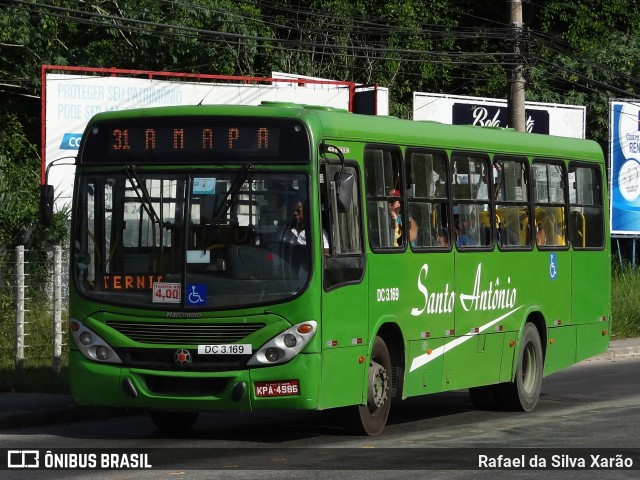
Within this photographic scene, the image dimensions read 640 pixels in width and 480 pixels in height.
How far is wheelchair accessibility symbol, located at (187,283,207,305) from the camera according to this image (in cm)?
1173

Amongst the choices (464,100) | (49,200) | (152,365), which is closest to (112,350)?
(152,365)

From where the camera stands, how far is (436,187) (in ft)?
46.3

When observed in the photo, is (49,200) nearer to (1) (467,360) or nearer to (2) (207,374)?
(2) (207,374)

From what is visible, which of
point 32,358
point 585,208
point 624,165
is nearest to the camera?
point 585,208

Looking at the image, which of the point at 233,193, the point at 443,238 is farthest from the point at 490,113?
the point at 233,193

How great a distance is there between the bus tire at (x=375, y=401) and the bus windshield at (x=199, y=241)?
4.98 ft

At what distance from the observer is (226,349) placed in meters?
11.7

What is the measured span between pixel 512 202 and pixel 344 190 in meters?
4.26

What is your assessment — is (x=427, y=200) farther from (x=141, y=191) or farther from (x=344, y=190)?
(x=141, y=191)

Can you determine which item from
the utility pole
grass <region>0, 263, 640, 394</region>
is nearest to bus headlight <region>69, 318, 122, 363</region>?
grass <region>0, 263, 640, 394</region>

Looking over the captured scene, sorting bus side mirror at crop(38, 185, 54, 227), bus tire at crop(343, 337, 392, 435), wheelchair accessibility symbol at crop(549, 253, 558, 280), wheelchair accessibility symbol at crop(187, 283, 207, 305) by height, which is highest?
bus side mirror at crop(38, 185, 54, 227)

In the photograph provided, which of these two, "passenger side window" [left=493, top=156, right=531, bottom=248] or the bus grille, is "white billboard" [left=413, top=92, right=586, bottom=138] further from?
the bus grille

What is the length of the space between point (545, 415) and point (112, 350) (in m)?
5.32

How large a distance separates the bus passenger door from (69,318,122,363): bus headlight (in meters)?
1.83
